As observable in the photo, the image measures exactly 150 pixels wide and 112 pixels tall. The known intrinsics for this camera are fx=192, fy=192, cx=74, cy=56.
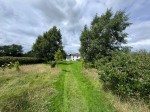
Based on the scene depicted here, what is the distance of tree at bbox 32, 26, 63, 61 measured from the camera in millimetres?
51781

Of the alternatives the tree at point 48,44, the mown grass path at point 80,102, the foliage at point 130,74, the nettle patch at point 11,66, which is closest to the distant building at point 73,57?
the tree at point 48,44

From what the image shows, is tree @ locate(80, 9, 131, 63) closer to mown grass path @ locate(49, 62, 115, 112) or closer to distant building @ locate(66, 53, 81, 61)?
mown grass path @ locate(49, 62, 115, 112)

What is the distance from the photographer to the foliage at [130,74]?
1070 cm

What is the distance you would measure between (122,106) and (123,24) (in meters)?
21.8

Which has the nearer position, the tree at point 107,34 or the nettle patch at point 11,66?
the nettle patch at point 11,66

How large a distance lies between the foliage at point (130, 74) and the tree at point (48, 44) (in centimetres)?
3873

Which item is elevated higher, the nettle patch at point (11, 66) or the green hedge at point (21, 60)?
the green hedge at point (21, 60)

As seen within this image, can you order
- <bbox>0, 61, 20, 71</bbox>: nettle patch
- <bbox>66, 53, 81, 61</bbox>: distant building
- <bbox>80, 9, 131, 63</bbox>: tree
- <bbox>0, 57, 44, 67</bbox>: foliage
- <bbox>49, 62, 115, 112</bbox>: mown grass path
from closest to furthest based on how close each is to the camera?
<bbox>49, 62, 115, 112</bbox>: mown grass path < <bbox>0, 61, 20, 71</bbox>: nettle patch < <bbox>80, 9, 131, 63</bbox>: tree < <bbox>0, 57, 44, 67</bbox>: foliage < <bbox>66, 53, 81, 61</bbox>: distant building

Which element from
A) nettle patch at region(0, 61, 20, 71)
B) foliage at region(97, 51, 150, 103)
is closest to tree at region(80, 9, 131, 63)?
nettle patch at region(0, 61, 20, 71)

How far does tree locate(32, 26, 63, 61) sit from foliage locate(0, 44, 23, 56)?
18559mm

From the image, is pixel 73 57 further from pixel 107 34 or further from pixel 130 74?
pixel 130 74

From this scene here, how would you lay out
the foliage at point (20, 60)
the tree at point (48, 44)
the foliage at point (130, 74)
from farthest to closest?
the tree at point (48, 44) → the foliage at point (20, 60) → the foliage at point (130, 74)

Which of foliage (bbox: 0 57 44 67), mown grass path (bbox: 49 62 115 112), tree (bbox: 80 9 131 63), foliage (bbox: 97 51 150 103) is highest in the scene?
tree (bbox: 80 9 131 63)

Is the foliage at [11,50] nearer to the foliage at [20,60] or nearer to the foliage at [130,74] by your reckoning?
the foliage at [20,60]
